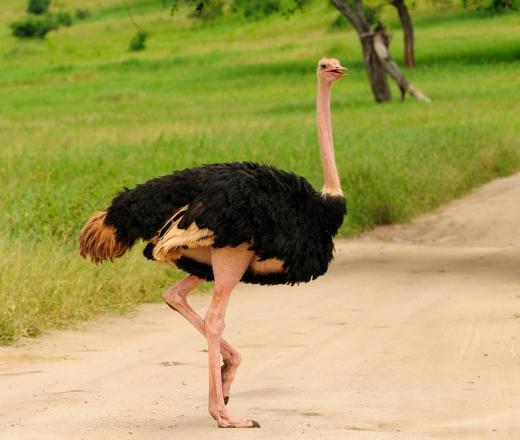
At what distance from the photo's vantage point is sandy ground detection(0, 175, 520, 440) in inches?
269

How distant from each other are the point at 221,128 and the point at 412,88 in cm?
810

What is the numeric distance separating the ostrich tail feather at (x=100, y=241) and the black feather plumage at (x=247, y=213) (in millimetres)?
41

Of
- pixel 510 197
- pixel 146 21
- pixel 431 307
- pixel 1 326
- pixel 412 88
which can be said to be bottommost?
pixel 146 21

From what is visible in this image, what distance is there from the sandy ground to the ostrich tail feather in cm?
78

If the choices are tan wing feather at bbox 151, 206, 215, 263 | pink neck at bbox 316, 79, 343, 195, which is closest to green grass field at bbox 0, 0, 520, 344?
tan wing feather at bbox 151, 206, 215, 263

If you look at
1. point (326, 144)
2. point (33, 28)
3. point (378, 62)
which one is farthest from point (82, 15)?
point (326, 144)

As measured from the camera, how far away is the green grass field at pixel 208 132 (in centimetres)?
1134

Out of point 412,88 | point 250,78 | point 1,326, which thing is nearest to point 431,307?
point 1,326

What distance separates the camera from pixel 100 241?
278 inches

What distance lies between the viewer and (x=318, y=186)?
16.2 metres

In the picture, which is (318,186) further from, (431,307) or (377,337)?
(377,337)

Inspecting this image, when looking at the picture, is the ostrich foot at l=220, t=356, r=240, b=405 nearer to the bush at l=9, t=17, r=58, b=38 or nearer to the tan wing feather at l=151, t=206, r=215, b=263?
the tan wing feather at l=151, t=206, r=215, b=263

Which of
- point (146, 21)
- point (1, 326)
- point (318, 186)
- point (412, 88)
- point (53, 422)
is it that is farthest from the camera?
point (146, 21)

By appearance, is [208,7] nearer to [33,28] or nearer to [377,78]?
[377,78]
